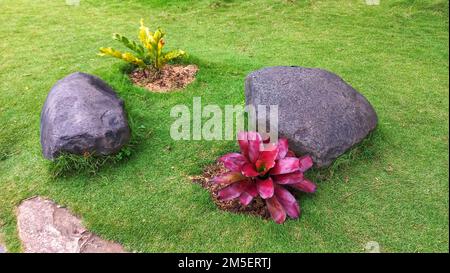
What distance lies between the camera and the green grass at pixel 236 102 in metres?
3.02

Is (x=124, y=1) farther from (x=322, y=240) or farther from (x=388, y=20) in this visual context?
(x=322, y=240)

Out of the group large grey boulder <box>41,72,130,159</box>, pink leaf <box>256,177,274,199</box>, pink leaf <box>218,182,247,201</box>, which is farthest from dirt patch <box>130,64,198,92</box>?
pink leaf <box>256,177,274,199</box>

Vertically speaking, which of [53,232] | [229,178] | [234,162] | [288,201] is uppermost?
[234,162]

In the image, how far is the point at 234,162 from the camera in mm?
3102

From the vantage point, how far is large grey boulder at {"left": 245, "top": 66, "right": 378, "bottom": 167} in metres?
3.39

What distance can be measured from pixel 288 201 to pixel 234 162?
0.47 meters

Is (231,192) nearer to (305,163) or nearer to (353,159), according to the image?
(305,163)

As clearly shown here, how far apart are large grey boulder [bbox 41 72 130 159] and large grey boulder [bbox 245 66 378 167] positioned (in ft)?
3.89

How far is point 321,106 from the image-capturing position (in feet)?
11.7

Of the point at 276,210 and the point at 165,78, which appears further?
the point at 165,78

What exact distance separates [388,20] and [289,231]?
4.71 m

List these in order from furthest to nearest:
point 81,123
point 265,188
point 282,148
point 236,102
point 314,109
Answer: point 236,102 < point 314,109 < point 81,123 < point 282,148 < point 265,188

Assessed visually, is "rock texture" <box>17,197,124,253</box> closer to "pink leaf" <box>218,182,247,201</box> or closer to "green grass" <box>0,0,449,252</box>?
"green grass" <box>0,0,449,252</box>

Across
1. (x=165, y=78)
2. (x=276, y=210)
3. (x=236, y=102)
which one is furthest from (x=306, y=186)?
(x=165, y=78)
